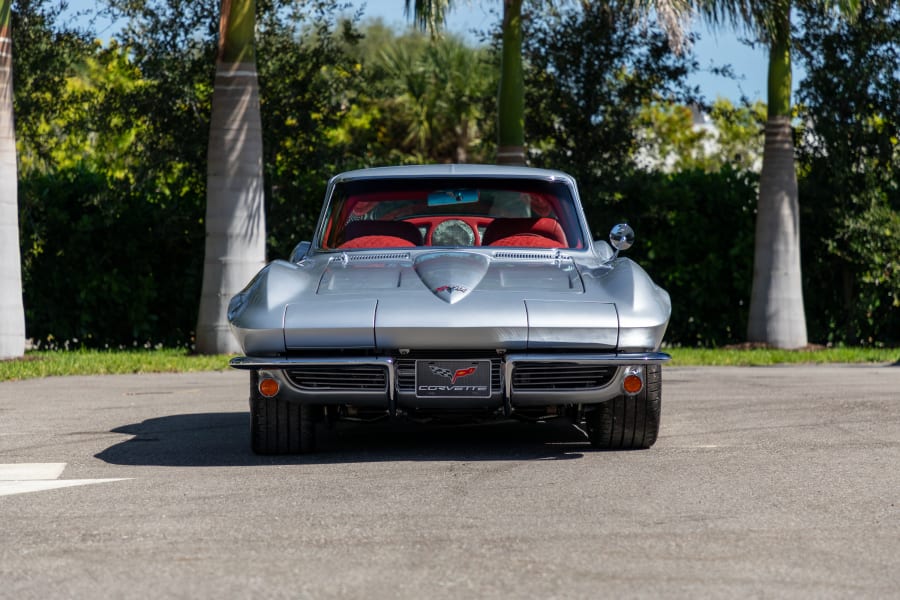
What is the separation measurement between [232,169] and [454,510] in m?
9.96

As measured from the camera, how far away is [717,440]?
742cm

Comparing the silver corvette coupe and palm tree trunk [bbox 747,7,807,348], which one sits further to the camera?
palm tree trunk [bbox 747,7,807,348]

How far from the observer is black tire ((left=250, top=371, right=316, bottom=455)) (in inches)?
261

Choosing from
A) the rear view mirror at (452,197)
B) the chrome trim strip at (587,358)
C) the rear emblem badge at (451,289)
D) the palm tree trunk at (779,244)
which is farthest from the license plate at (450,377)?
the palm tree trunk at (779,244)

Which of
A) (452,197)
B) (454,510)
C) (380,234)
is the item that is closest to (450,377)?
(454,510)

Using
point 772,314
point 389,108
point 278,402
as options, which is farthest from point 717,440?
point 389,108

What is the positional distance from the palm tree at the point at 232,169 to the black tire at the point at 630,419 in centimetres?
832

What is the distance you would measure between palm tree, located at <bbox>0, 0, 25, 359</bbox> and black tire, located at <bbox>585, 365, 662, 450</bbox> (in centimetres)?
862

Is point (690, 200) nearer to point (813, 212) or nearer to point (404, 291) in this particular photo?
point (813, 212)

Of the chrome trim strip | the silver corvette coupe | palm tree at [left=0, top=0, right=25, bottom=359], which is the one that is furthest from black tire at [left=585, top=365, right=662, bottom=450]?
palm tree at [left=0, top=0, right=25, bottom=359]

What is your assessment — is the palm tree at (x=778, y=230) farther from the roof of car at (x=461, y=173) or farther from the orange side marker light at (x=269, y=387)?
the orange side marker light at (x=269, y=387)

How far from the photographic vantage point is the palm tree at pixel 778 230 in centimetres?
1619

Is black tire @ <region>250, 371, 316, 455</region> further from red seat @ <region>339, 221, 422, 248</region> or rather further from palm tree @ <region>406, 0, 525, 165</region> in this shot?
palm tree @ <region>406, 0, 525, 165</region>

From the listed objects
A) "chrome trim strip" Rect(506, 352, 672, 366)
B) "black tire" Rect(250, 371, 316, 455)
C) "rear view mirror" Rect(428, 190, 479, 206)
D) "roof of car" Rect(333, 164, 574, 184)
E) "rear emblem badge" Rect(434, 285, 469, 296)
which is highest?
"roof of car" Rect(333, 164, 574, 184)
